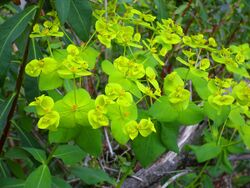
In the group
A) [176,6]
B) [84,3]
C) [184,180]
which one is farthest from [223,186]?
[84,3]

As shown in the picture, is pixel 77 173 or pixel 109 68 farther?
pixel 77 173

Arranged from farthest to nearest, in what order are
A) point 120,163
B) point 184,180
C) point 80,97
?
point 184,180 < point 120,163 < point 80,97

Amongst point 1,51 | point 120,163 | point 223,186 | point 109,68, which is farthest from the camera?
point 223,186

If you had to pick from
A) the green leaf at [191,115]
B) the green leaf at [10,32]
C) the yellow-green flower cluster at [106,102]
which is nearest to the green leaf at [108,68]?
the yellow-green flower cluster at [106,102]

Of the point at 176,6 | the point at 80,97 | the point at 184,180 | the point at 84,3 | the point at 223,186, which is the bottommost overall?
the point at 223,186

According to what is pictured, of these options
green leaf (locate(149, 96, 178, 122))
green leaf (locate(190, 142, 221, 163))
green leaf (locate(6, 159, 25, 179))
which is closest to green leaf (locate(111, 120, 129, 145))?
green leaf (locate(149, 96, 178, 122))

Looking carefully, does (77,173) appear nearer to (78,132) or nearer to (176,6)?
(78,132)
